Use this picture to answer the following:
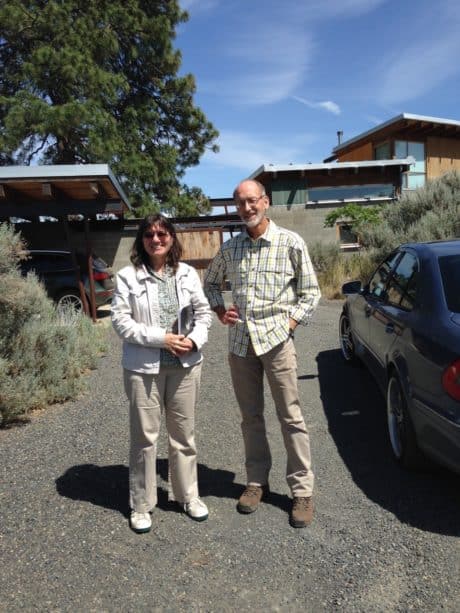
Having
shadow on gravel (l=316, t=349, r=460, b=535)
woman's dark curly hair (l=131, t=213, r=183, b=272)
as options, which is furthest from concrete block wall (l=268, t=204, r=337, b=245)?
woman's dark curly hair (l=131, t=213, r=183, b=272)

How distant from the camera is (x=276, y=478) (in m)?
3.36

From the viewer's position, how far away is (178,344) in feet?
8.70

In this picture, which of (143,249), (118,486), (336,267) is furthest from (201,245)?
(143,249)

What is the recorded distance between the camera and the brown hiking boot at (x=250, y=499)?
2.92 m

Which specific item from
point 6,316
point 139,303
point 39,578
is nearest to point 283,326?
point 139,303

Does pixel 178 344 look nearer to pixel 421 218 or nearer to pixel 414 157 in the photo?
pixel 421 218

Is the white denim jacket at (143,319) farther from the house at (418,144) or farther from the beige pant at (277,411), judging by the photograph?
the house at (418,144)

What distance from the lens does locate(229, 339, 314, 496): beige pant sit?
9.23ft

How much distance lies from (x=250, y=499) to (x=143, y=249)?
1656mm

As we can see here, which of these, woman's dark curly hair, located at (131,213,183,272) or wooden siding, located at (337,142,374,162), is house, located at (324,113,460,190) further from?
woman's dark curly hair, located at (131,213,183,272)

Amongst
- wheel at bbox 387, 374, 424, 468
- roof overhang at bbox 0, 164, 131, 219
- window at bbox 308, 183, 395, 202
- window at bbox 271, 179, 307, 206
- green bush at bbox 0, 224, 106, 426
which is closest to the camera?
wheel at bbox 387, 374, 424, 468

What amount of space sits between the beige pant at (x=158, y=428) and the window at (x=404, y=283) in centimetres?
180

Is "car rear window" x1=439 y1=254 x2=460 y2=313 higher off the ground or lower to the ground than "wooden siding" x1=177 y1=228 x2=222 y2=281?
lower

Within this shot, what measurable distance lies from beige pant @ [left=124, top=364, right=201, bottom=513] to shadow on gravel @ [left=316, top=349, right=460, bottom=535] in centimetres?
122
